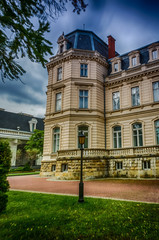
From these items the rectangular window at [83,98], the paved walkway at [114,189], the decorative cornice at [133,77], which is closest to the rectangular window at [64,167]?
the paved walkway at [114,189]

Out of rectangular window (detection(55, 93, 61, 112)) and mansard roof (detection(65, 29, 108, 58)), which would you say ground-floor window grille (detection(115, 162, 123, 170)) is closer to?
rectangular window (detection(55, 93, 61, 112))

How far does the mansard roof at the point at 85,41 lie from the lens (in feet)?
78.6

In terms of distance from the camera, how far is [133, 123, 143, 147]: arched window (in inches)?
758

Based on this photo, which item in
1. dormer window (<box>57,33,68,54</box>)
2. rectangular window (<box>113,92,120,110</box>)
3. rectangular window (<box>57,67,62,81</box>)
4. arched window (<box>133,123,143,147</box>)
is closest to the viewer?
arched window (<box>133,123,143,147</box>)

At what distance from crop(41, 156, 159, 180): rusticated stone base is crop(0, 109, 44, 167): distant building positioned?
75.2 ft

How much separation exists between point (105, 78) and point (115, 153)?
10.2 meters

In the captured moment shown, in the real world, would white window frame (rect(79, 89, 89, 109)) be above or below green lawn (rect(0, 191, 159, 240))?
above

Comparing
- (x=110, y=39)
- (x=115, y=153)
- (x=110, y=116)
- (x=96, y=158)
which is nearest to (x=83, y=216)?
(x=96, y=158)

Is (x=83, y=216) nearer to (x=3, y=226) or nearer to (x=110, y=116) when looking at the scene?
(x=3, y=226)

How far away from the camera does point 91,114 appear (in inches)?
821

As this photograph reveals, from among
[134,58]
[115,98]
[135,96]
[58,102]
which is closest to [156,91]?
[135,96]

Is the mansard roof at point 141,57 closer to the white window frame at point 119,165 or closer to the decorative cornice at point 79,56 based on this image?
the decorative cornice at point 79,56

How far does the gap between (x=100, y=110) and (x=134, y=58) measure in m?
7.94

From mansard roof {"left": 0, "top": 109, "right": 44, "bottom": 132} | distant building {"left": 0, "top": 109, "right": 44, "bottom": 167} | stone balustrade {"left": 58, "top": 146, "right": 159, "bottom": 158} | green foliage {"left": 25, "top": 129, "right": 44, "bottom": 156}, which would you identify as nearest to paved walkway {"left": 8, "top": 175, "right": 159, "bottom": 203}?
stone balustrade {"left": 58, "top": 146, "right": 159, "bottom": 158}
